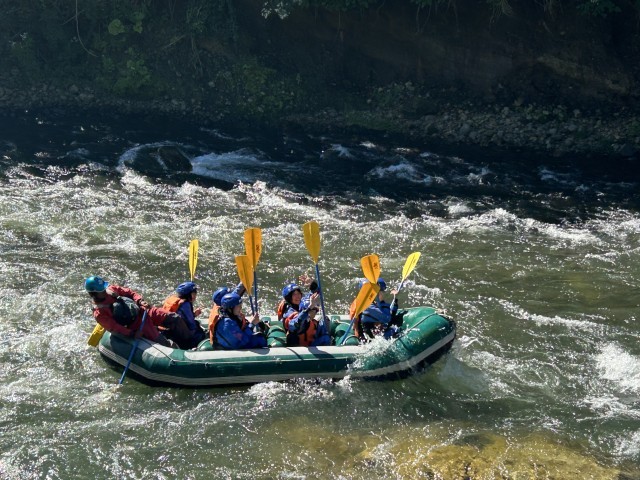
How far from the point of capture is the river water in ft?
22.0

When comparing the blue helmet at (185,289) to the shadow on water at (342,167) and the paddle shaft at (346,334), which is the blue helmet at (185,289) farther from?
the shadow on water at (342,167)

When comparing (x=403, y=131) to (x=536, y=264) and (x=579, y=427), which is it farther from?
(x=579, y=427)

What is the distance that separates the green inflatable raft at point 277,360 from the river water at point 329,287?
139mm

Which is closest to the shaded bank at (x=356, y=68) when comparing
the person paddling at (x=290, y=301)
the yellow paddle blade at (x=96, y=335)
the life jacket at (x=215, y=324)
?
the person paddling at (x=290, y=301)

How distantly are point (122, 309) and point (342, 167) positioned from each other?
23.9 ft

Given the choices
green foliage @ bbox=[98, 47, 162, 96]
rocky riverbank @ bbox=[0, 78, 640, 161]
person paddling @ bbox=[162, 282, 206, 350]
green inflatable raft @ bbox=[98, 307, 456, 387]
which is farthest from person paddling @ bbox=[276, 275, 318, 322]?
green foliage @ bbox=[98, 47, 162, 96]

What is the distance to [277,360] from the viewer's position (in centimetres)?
757

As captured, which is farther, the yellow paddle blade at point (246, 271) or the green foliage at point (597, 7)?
the green foliage at point (597, 7)

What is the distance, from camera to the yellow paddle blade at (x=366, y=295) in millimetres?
7805

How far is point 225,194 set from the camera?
1317 cm

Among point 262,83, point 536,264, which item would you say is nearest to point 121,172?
point 262,83

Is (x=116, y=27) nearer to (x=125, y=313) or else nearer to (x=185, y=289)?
(x=185, y=289)

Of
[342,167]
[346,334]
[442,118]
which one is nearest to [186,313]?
[346,334]

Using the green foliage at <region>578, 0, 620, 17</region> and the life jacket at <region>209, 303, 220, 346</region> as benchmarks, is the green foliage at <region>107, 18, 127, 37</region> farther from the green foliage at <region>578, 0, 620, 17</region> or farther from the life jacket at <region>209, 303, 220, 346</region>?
the life jacket at <region>209, 303, 220, 346</region>
